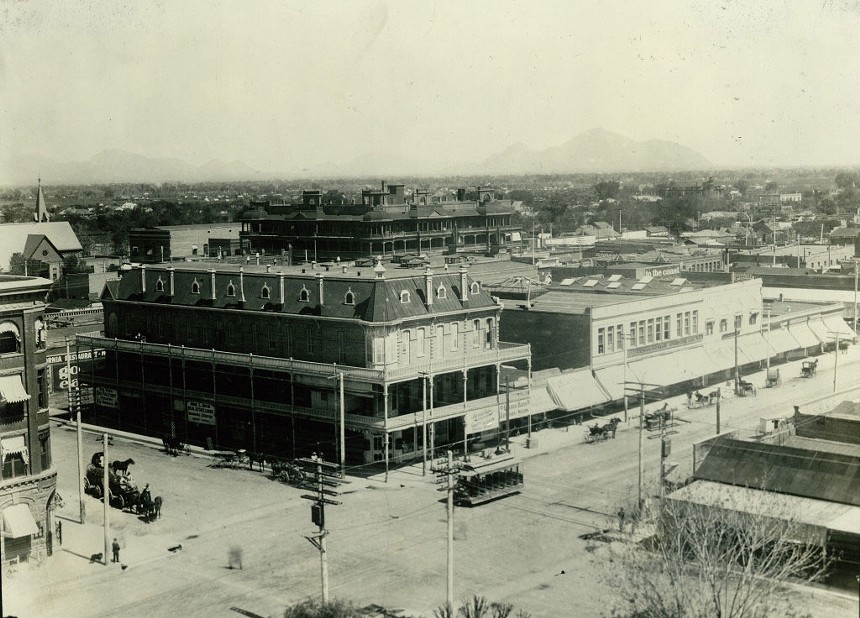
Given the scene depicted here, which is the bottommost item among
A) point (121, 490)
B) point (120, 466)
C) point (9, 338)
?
point (121, 490)

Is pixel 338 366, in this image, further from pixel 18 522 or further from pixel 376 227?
pixel 376 227

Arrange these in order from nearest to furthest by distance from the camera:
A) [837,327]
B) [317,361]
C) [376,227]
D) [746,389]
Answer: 1. [317,361]
2. [746,389]
3. [837,327]
4. [376,227]

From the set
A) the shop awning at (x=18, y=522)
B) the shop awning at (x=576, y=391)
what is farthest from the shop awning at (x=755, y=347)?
the shop awning at (x=18, y=522)

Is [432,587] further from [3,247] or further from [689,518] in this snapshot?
[3,247]

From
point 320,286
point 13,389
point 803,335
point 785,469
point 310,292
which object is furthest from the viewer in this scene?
point 803,335

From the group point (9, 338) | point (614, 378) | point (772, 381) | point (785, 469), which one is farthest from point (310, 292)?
point (772, 381)

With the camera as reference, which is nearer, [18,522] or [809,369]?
Result: [18,522]

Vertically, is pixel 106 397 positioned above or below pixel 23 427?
below

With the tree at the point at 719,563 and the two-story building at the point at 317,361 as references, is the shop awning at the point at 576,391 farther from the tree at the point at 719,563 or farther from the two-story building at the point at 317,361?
the tree at the point at 719,563
